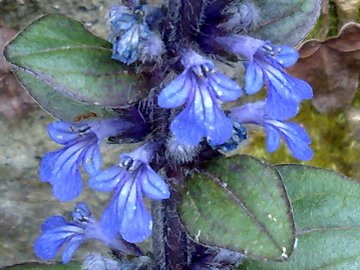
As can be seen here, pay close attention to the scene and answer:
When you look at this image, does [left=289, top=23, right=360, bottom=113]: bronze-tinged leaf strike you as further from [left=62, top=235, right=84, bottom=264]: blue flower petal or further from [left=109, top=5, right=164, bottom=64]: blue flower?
[left=109, top=5, right=164, bottom=64]: blue flower

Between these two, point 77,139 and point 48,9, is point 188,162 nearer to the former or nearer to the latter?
point 77,139

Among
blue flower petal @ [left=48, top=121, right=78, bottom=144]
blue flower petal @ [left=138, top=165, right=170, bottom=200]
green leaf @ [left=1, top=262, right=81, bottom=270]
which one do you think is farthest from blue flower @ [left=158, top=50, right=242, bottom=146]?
green leaf @ [left=1, top=262, right=81, bottom=270]

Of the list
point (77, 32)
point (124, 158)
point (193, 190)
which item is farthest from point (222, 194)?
point (77, 32)

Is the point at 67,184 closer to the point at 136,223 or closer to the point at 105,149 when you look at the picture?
the point at 136,223

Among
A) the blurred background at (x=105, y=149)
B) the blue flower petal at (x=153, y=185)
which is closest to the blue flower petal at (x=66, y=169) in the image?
the blue flower petal at (x=153, y=185)

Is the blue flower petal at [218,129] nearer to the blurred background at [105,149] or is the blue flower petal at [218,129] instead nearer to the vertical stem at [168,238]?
the vertical stem at [168,238]
